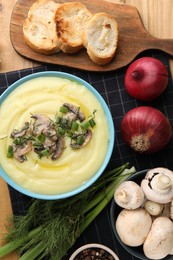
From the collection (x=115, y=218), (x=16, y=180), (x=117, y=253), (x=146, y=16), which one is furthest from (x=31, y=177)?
(x=146, y=16)

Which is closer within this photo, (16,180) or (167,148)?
(16,180)

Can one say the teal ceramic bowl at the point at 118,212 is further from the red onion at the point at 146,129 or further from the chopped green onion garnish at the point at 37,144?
the chopped green onion garnish at the point at 37,144

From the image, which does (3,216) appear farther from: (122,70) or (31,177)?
(122,70)

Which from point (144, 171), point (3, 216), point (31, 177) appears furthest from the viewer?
point (3, 216)

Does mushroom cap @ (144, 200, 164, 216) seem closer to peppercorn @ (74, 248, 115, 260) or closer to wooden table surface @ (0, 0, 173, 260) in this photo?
peppercorn @ (74, 248, 115, 260)

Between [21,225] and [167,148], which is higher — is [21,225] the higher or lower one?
the lower one

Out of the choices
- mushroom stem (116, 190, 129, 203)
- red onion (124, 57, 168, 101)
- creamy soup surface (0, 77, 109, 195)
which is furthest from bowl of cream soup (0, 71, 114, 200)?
red onion (124, 57, 168, 101)

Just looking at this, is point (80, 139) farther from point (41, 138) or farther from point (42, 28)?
point (42, 28)

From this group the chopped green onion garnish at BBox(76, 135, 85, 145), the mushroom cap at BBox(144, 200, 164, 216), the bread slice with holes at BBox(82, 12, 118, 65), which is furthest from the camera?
the bread slice with holes at BBox(82, 12, 118, 65)
